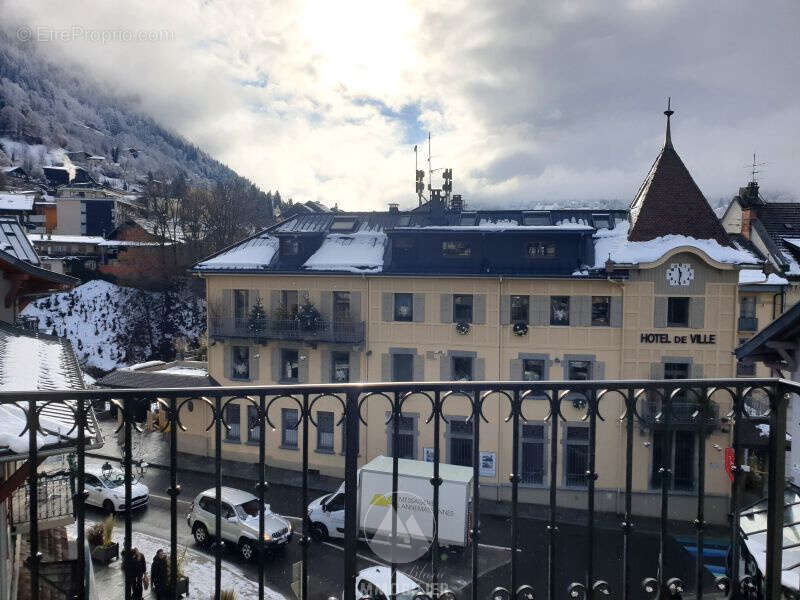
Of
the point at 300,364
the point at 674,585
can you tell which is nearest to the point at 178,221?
the point at 300,364

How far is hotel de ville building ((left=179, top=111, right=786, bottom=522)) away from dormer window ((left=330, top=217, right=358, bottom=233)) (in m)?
0.75

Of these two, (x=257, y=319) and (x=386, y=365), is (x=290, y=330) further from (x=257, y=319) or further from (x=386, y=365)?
(x=386, y=365)

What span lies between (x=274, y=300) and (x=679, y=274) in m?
15.1

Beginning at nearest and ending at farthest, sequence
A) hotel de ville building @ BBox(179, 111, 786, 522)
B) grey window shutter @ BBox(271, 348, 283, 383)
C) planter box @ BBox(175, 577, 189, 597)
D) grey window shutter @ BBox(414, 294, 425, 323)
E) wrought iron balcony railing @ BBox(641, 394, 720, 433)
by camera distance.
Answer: planter box @ BBox(175, 577, 189, 597) → wrought iron balcony railing @ BBox(641, 394, 720, 433) → hotel de ville building @ BBox(179, 111, 786, 522) → grey window shutter @ BBox(414, 294, 425, 323) → grey window shutter @ BBox(271, 348, 283, 383)

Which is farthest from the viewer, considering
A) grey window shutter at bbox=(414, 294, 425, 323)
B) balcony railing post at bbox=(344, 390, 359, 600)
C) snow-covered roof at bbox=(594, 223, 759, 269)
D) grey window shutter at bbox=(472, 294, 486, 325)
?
grey window shutter at bbox=(414, 294, 425, 323)

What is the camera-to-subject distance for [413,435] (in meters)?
21.7

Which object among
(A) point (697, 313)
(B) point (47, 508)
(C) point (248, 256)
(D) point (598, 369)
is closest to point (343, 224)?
(C) point (248, 256)

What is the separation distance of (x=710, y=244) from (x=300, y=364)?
15792 millimetres

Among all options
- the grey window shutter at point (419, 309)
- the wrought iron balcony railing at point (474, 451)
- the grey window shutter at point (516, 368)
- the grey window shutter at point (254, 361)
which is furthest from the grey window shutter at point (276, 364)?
the wrought iron balcony railing at point (474, 451)

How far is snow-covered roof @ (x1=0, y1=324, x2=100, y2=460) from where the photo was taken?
3.49 metres

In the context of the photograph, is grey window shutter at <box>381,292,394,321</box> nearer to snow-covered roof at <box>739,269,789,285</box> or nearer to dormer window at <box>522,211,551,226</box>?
dormer window at <box>522,211,551,226</box>

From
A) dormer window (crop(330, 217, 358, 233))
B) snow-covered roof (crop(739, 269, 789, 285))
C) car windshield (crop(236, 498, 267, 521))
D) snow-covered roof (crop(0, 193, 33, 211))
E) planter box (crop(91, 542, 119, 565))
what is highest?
snow-covered roof (crop(0, 193, 33, 211))

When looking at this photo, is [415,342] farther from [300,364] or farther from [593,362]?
[593,362]

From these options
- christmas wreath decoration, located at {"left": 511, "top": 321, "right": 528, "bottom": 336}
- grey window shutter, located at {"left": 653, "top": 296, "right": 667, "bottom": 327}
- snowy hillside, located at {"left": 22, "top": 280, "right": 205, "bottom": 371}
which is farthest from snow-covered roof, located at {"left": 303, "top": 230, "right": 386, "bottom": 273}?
snowy hillside, located at {"left": 22, "top": 280, "right": 205, "bottom": 371}
